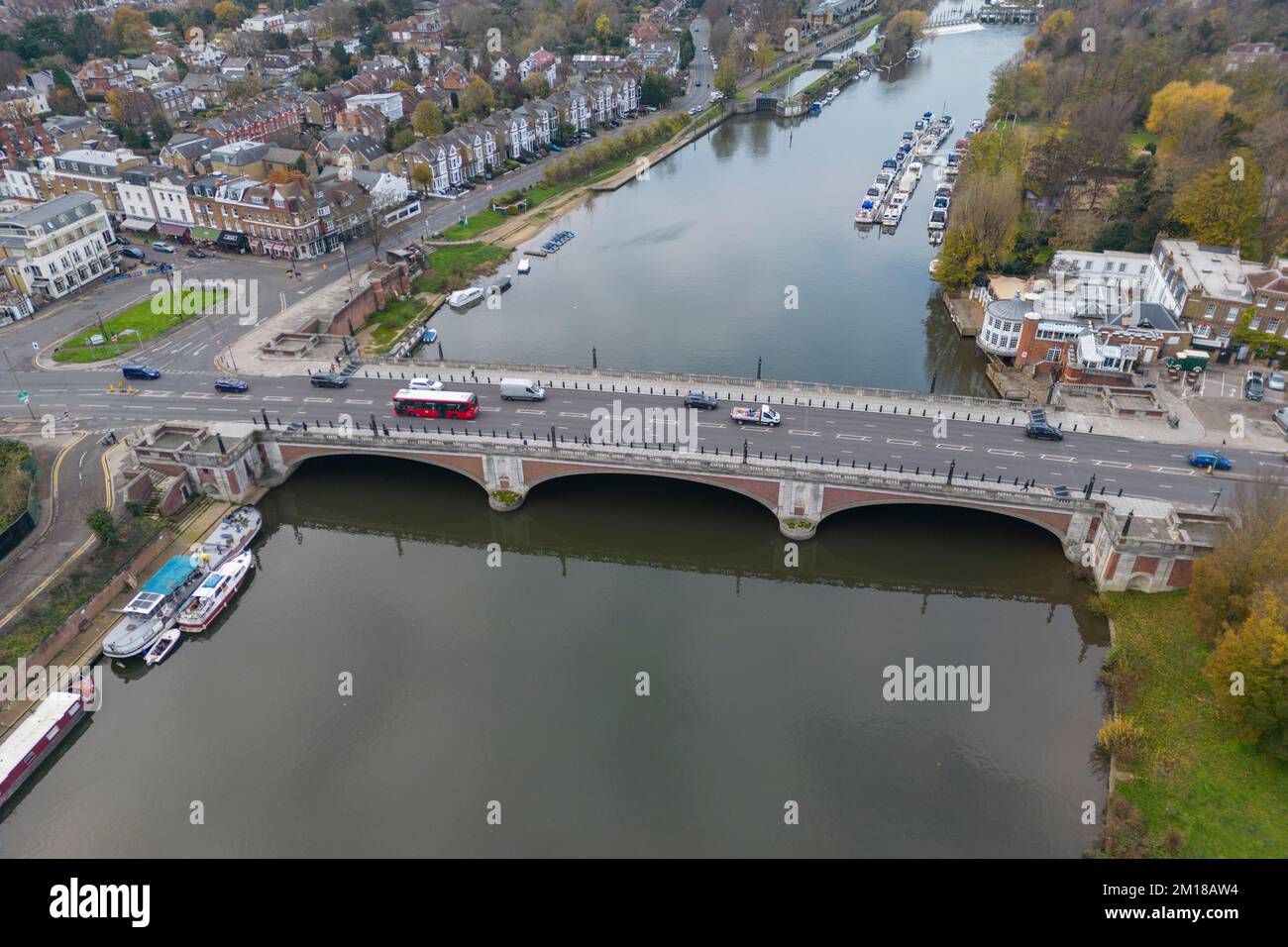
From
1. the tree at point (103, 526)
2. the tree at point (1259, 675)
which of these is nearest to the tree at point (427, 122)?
the tree at point (103, 526)

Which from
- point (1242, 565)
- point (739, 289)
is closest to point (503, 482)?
point (1242, 565)

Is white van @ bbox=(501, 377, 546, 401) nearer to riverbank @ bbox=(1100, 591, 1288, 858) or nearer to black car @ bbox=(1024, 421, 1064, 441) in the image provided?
black car @ bbox=(1024, 421, 1064, 441)

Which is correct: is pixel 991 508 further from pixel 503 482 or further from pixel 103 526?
pixel 103 526

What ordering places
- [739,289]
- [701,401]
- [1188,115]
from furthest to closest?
[1188,115], [739,289], [701,401]

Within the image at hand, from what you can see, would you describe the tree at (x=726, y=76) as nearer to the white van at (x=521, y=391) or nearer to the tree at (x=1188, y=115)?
the tree at (x=1188, y=115)

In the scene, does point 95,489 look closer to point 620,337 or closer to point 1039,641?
point 620,337
